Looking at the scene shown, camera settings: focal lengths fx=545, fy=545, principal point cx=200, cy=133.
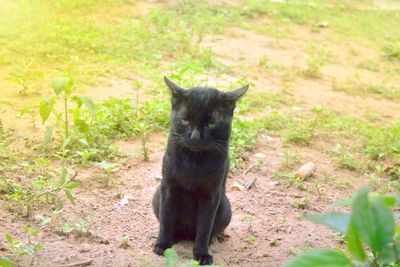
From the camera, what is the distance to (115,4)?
970 centimetres

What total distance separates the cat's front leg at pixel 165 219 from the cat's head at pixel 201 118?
Result: 359 mm

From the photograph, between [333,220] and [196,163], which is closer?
[333,220]

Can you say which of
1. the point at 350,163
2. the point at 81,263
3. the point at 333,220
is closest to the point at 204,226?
the point at 81,263

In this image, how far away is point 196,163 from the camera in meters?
3.45

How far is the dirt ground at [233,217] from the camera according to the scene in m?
3.55

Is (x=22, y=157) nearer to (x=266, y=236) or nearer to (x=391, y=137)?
(x=266, y=236)

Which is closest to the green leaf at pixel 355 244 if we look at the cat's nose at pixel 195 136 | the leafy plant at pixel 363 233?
the leafy plant at pixel 363 233

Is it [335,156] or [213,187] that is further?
[335,156]

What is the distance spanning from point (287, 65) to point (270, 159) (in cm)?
361

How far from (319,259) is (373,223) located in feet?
0.50

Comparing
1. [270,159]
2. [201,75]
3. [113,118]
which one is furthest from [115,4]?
[270,159]

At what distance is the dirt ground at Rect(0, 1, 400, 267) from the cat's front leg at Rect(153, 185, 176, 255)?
98mm

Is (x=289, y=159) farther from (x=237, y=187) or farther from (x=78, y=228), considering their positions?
(x=78, y=228)

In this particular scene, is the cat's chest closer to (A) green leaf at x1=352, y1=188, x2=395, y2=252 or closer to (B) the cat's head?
(B) the cat's head
